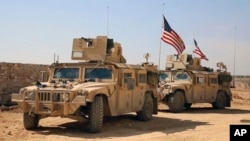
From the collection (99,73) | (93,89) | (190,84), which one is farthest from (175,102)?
(93,89)

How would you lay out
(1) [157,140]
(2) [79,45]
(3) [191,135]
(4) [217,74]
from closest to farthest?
(1) [157,140]
(3) [191,135]
(2) [79,45]
(4) [217,74]

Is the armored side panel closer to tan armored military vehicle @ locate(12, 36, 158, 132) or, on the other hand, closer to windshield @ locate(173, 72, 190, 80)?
tan armored military vehicle @ locate(12, 36, 158, 132)

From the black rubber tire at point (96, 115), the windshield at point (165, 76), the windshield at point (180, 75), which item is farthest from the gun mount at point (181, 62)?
the black rubber tire at point (96, 115)

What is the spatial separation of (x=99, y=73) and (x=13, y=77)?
7.73 meters

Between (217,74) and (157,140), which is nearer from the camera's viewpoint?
Result: (157,140)

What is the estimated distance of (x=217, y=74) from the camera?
19.9m

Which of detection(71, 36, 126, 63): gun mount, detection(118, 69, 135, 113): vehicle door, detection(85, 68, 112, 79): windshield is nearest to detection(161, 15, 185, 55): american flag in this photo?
detection(71, 36, 126, 63): gun mount

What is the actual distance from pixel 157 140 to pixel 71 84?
2.50 m

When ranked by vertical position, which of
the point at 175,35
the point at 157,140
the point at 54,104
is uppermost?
the point at 175,35

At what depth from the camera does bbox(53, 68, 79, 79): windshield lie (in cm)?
1114

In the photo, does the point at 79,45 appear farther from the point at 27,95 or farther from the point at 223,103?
the point at 223,103

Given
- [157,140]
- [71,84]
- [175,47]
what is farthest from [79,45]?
[175,47]

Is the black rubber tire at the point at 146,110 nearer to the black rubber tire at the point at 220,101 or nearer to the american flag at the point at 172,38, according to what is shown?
the american flag at the point at 172,38

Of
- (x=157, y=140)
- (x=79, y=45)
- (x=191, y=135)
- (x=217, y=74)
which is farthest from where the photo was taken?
(x=217, y=74)
